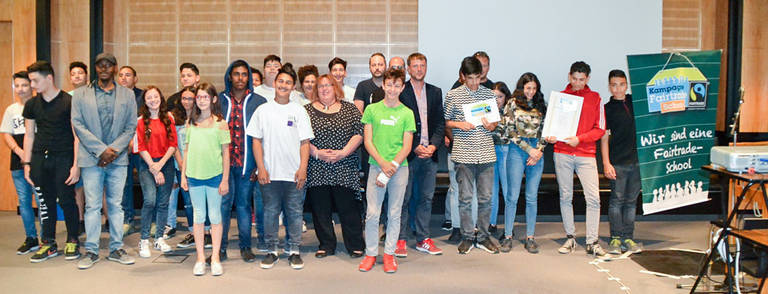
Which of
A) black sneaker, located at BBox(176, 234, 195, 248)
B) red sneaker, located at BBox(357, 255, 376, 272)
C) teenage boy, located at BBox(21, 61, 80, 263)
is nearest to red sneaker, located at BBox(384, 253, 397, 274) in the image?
red sneaker, located at BBox(357, 255, 376, 272)

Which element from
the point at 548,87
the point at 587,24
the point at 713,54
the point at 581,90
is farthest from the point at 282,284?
the point at 587,24

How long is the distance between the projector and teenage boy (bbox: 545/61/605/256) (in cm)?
122

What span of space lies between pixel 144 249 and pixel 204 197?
0.90 meters

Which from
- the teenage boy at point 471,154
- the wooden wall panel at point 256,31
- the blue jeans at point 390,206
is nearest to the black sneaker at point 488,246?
the teenage boy at point 471,154

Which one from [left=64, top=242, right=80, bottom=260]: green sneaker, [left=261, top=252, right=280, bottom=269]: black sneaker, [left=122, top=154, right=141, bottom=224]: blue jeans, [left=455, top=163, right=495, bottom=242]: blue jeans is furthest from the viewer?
[left=122, top=154, right=141, bottom=224]: blue jeans

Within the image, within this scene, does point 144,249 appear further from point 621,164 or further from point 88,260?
point 621,164

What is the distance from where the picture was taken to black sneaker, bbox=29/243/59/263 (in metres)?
4.56

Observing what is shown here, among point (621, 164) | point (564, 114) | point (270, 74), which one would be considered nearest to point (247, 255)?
point (270, 74)

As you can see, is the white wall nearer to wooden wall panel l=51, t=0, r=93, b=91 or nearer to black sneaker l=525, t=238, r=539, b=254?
black sneaker l=525, t=238, r=539, b=254

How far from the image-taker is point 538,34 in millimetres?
7188

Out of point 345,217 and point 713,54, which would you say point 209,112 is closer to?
point 345,217

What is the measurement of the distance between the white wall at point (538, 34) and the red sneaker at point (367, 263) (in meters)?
3.32

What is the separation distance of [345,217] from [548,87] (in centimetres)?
366

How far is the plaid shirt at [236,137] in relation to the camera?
14.6 ft
